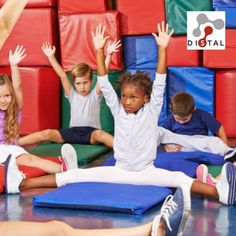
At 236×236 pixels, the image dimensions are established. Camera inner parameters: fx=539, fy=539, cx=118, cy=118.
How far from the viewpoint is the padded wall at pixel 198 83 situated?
5.02 metres

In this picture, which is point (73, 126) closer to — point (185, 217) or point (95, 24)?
point (95, 24)

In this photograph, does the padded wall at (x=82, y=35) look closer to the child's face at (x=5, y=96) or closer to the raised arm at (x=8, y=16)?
the child's face at (x=5, y=96)

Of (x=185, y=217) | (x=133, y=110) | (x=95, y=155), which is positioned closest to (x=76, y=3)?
(x=95, y=155)

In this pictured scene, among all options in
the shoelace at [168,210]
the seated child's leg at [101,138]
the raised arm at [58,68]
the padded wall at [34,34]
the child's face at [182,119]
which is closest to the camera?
the shoelace at [168,210]

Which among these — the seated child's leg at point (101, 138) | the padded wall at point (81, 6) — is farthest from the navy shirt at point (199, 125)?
the padded wall at point (81, 6)

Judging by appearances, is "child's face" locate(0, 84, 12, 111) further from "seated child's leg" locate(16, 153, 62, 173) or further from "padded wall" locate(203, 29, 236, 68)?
"padded wall" locate(203, 29, 236, 68)

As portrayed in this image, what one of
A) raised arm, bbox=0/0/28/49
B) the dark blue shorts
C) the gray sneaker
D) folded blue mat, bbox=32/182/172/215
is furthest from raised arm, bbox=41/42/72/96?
raised arm, bbox=0/0/28/49

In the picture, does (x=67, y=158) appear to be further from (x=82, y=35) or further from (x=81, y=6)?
(x=81, y=6)

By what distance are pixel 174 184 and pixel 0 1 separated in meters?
3.29

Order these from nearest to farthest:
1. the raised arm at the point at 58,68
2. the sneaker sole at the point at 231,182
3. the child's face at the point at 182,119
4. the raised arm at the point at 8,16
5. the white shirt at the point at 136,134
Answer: the raised arm at the point at 8,16
the sneaker sole at the point at 231,182
the white shirt at the point at 136,134
the child's face at the point at 182,119
the raised arm at the point at 58,68

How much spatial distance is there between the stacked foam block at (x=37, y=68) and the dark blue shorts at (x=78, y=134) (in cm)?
66

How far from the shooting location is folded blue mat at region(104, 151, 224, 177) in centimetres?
331

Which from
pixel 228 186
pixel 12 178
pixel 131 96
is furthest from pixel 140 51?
pixel 228 186

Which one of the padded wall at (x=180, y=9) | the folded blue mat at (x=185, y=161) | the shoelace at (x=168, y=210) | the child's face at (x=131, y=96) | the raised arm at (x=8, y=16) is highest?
the padded wall at (x=180, y=9)
